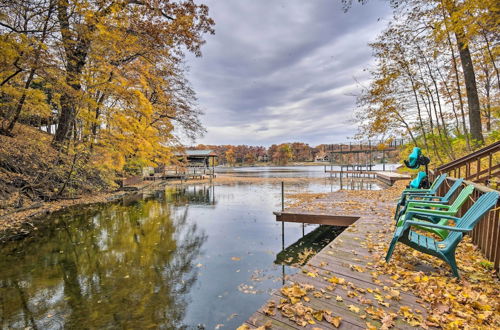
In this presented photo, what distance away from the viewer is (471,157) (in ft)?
16.1

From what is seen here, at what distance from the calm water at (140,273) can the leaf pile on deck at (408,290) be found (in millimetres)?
1291

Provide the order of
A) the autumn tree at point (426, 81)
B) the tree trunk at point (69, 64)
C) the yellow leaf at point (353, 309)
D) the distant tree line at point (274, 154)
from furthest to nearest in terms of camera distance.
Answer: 1. the distant tree line at point (274, 154)
2. the tree trunk at point (69, 64)
3. the autumn tree at point (426, 81)
4. the yellow leaf at point (353, 309)

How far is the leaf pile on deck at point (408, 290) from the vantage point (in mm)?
1930

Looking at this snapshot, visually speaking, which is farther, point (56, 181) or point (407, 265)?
point (56, 181)

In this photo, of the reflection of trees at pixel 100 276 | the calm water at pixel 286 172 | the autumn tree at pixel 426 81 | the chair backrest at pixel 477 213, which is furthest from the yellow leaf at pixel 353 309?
the calm water at pixel 286 172

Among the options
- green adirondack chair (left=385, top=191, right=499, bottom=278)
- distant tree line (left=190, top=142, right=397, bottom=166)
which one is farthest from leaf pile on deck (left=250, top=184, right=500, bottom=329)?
distant tree line (left=190, top=142, right=397, bottom=166)

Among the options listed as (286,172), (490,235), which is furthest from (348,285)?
(286,172)

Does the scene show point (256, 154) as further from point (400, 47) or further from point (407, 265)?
point (407, 265)

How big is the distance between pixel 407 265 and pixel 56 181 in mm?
13684

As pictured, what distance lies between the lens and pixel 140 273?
173 inches

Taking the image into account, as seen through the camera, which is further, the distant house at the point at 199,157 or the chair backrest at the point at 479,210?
the distant house at the point at 199,157

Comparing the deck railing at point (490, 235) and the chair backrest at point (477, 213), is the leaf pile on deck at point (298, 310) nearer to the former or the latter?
the chair backrest at point (477, 213)

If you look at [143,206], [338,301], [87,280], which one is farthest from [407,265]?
[143,206]

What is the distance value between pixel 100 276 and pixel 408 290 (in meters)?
4.83
